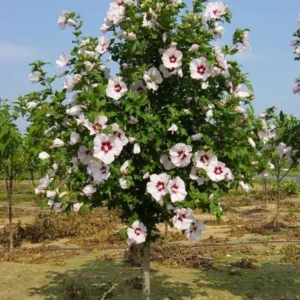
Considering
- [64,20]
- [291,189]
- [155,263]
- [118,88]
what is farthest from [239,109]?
[291,189]

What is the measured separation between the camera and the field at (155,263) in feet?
24.1

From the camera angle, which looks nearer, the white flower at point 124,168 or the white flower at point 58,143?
the white flower at point 124,168

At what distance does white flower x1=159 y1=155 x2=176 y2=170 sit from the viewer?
4.39 meters

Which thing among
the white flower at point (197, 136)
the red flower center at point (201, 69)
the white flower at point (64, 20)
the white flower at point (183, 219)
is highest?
the white flower at point (64, 20)

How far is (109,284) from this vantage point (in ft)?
25.6

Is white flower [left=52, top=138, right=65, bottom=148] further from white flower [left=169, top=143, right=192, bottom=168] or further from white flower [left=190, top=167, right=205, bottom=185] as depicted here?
white flower [left=190, top=167, right=205, bottom=185]

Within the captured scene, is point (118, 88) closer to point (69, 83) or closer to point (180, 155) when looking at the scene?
point (69, 83)

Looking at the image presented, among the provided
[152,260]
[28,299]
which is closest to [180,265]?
[152,260]

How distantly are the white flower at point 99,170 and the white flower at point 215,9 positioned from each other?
5.30 feet

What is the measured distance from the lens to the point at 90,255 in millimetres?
9961

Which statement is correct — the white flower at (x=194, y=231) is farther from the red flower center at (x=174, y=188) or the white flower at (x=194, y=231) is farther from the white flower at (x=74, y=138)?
the white flower at (x=74, y=138)

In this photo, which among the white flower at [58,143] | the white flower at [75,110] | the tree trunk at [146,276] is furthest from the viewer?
the tree trunk at [146,276]

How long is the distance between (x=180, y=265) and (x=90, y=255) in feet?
6.55

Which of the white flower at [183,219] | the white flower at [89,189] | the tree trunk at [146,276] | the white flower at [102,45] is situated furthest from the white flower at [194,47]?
the tree trunk at [146,276]
